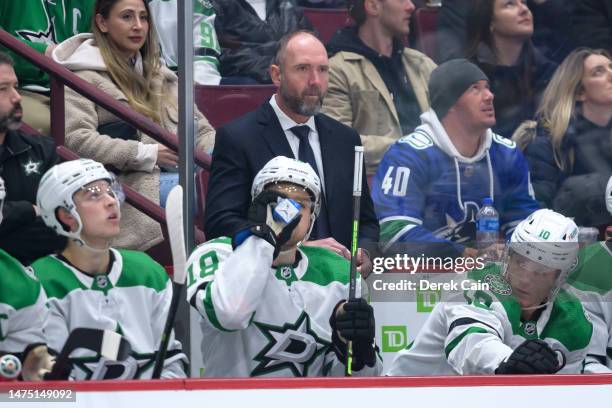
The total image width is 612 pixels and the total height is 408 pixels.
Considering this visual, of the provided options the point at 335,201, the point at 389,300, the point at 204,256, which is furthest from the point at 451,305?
the point at 204,256

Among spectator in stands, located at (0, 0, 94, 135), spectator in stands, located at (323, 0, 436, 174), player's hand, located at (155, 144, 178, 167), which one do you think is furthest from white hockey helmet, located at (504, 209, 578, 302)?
spectator in stands, located at (0, 0, 94, 135)

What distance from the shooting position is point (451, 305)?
3.93m

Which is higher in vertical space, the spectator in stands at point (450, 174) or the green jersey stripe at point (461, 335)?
the spectator in stands at point (450, 174)

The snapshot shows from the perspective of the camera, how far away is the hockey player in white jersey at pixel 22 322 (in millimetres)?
3660

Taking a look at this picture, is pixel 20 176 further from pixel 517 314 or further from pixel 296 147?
pixel 517 314

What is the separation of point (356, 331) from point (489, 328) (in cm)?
37

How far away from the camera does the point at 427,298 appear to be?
12.9 ft

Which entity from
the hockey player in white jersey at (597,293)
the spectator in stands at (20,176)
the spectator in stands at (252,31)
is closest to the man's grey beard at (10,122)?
the spectator in stands at (20,176)

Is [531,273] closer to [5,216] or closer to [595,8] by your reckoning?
[595,8]

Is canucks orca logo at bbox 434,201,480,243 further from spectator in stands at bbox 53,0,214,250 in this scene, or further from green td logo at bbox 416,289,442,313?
spectator in stands at bbox 53,0,214,250

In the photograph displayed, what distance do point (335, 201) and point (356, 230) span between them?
6.3 inches

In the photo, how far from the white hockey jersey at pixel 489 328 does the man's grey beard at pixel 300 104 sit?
64 centimetres

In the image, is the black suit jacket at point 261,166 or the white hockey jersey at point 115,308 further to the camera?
the black suit jacket at point 261,166

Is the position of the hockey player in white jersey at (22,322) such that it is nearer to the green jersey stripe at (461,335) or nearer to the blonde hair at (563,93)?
the green jersey stripe at (461,335)
